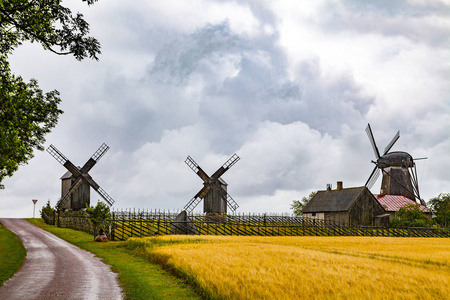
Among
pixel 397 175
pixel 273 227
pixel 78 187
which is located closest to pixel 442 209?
pixel 397 175

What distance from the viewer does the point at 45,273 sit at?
21.8 metres

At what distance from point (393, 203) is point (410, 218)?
6771mm

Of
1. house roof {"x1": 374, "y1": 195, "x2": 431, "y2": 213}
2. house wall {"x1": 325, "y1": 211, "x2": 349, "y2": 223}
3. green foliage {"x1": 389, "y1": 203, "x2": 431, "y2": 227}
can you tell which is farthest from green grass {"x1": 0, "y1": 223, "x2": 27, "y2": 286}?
house roof {"x1": 374, "y1": 195, "x2": 431, "y2": 213}

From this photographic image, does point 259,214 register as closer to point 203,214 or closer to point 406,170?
point 203,214

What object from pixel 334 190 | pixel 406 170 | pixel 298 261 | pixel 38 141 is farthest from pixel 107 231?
pixel 406 170

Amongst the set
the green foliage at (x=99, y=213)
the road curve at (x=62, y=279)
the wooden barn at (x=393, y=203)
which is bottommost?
the road curve at (x=62, y=279)

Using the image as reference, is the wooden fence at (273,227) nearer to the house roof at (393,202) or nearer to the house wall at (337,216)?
the house wall at (337,216)

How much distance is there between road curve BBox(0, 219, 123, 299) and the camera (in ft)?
54.2

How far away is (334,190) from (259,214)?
16.2 metres

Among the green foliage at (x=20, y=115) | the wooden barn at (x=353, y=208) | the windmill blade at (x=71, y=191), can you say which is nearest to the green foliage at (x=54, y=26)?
the green foliage at (x=20, y=115)

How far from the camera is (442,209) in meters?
89.2

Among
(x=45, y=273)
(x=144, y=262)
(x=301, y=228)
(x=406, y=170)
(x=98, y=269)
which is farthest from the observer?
(x=406, y=170)

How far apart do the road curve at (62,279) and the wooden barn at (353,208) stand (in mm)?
55411

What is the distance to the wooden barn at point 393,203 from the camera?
8306 centimetres
